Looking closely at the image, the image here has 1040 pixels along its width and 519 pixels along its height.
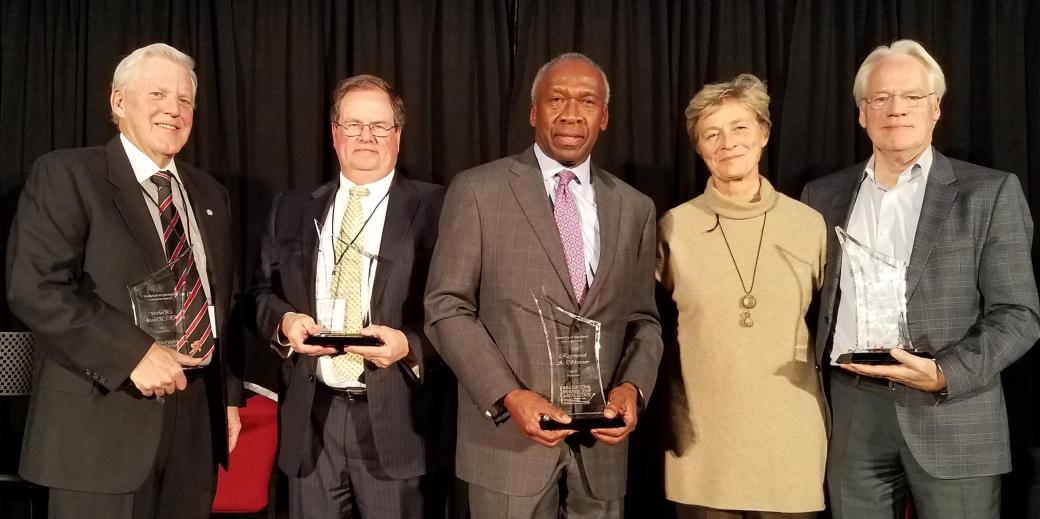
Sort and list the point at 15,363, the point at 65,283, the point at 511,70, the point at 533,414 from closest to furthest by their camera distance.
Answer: the point at 533,414
the point at 65,283
the point at 15,363
the point at 511,70

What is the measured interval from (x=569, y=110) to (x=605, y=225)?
0.37 metres

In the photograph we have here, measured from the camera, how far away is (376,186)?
110 inches

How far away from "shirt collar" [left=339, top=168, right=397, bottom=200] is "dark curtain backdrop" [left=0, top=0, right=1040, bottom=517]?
79 cm

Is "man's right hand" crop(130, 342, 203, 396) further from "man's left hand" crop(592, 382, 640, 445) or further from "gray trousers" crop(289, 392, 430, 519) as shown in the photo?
"man's left hand" crop(592, 382, 640, 445)

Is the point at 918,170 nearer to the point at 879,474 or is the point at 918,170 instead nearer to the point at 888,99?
the point at 888,99

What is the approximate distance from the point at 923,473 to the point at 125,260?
7.55ft

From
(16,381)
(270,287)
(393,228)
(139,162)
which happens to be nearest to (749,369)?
(393,228)

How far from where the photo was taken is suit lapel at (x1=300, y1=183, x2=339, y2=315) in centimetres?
269

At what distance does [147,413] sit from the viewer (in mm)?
2340

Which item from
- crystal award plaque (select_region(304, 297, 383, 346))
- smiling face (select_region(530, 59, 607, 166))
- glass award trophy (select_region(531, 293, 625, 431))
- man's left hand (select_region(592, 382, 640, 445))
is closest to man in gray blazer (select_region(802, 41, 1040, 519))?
man's left hand (select_region(592, 382, 640, 445))

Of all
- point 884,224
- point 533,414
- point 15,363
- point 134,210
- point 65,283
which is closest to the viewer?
point 533,414

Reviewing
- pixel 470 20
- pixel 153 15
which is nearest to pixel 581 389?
pixel 470 20

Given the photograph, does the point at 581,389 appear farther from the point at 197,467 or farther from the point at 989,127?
the point at 989,127

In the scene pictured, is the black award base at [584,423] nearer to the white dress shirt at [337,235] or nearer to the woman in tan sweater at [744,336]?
the woman in tan sweater at [744,336]
